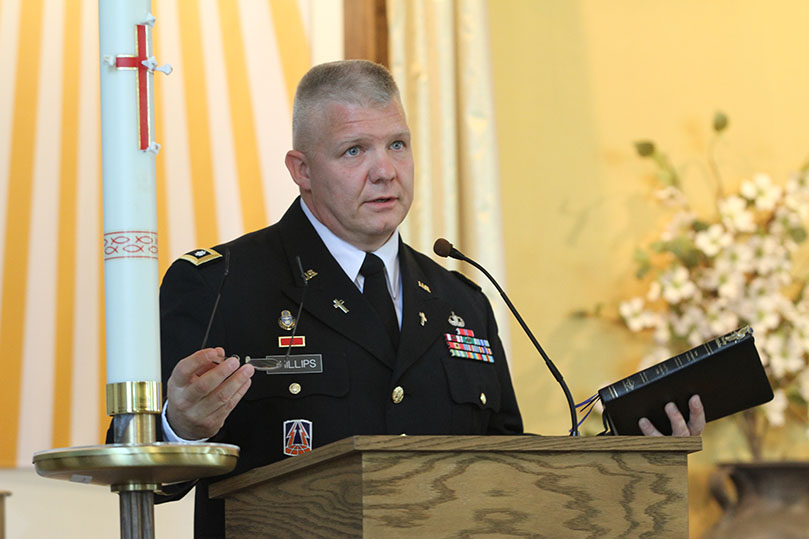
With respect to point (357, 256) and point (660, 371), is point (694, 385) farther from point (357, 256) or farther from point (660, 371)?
point (357, 256)

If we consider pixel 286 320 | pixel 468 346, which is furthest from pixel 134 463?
pixel 468 346

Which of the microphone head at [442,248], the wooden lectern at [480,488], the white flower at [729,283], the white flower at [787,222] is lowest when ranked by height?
the wooden lectern at [480,488]

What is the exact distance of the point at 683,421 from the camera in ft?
5.44

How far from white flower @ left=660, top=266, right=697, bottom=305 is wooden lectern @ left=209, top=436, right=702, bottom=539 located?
6.60 feet

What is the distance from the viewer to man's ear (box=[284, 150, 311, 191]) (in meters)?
2.08

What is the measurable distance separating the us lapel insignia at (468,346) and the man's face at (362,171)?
23 centimetres

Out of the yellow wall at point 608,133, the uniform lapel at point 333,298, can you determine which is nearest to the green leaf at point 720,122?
the yellow wall at point 608,133

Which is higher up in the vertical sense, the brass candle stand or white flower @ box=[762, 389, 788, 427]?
white flower @ box=[762, 389, 788, 427]

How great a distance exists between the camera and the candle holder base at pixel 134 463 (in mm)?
1062

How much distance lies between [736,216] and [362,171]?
1793mm

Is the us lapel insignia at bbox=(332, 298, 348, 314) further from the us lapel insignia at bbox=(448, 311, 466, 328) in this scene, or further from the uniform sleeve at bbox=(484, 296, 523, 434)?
the uniform sleeve at bbox=(484, 296, 523, 434)

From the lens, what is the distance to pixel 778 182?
3582 mm

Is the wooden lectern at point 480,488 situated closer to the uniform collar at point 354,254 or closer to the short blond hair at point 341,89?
the uniform collar at point 354,254

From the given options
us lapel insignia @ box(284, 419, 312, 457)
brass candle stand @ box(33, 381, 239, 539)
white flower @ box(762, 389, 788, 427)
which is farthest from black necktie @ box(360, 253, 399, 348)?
white flower @ box(762, 389, 788, 427)
